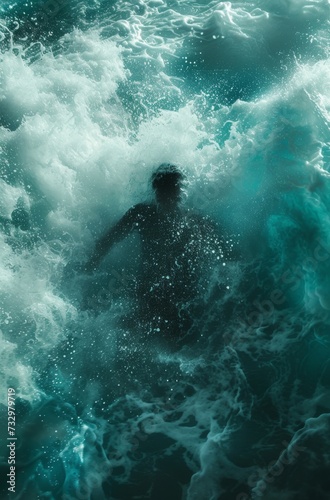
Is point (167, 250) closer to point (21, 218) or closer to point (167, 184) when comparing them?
point (167, 184)

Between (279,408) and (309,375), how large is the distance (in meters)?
0.73

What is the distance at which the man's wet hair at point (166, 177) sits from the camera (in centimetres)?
725

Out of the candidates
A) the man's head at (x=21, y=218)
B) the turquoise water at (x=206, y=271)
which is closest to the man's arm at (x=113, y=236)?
the turquoise water at (x=206, y=271)

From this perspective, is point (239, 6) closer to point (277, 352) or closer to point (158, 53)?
point (158, 53)

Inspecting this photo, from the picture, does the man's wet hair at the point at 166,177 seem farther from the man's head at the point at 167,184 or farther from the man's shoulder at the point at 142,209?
the man's shoulder at the point at 142,209

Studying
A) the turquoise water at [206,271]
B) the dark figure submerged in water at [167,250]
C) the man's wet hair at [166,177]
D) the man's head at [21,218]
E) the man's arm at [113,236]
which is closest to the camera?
the turquoise water at [206,271]

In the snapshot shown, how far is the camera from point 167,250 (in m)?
6.66

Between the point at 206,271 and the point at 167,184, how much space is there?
81.8 inches

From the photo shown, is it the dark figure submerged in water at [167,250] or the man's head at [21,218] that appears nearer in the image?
the dark figure submerged in water at [167,250]

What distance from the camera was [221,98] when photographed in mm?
8133

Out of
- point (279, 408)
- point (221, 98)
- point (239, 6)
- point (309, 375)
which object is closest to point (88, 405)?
point (279, 408)

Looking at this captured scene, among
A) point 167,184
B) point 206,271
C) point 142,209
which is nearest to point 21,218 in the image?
point 142,209

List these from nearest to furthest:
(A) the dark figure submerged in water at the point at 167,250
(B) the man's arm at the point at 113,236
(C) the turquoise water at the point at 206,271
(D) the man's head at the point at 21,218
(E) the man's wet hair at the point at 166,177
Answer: (C) the turquoise water at the point at 206,271
(A) the dark figure submerged in water at the point at 167,250
(B) the man's arm at the point at 113,236
(D) the man's head at the point at 21,218
(E) the man's wet hair at the point at 166,177

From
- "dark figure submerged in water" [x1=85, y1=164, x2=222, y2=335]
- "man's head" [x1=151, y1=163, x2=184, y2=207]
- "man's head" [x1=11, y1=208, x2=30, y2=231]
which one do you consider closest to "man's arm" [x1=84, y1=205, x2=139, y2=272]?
"dark figure submerged in water" [x1=85, y1=164, x2=222, y2=335]
